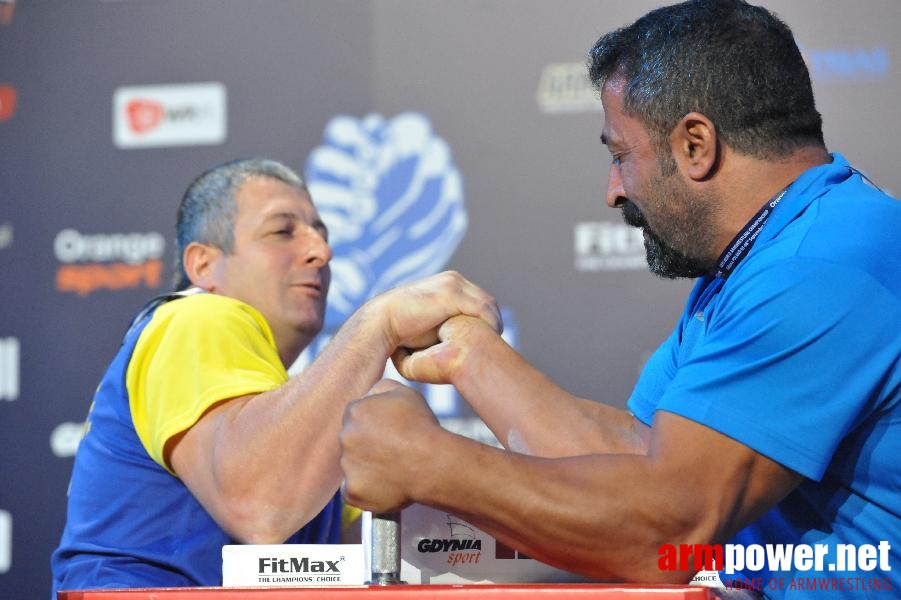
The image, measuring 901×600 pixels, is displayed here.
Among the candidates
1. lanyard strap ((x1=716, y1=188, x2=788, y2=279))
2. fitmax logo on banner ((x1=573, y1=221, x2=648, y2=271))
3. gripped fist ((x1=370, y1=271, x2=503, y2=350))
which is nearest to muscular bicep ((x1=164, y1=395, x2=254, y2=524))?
gripped fist ((x1=370, y1=271, x2=503, y2=350))

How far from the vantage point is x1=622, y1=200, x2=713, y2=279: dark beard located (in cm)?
146

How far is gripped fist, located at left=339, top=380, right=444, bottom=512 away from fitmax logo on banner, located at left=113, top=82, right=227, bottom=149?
2376 mm

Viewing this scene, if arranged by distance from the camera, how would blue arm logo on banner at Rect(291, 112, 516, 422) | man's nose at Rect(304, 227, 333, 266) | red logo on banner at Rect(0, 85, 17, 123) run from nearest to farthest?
man's nose at Rect(304, 227, 333, 266) → blue arm logo on banner at Rect(291, 112, 516, 422) → red logo on banner at Rect(0, 85, 17, 123)

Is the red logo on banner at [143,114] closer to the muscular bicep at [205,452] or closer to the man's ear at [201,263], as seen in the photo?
the man's ear at [201,263]

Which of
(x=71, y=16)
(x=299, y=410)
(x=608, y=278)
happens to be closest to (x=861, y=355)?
(x=299, y=410)

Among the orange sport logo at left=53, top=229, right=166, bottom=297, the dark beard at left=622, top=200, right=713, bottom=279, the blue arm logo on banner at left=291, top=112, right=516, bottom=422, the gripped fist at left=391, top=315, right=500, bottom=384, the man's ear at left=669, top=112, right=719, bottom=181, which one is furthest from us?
the orange sport logo at left=53, top=229, right=166, bottom=297

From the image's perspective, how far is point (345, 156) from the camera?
10.8 ft

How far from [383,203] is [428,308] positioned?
5.11 ft

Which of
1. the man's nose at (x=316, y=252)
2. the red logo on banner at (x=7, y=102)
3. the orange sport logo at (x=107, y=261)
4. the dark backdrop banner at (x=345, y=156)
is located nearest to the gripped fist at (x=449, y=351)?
the man's nose at (x=316, y=252)

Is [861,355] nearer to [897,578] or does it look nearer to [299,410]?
[897,578]

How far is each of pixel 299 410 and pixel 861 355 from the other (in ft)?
2.87

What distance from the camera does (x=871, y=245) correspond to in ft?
3.85

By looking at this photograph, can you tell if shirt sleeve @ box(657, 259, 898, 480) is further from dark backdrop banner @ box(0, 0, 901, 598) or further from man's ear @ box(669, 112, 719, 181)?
dark backdrop banner @ box(0, 0, 901, 598)

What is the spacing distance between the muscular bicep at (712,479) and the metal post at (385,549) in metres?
0.28
